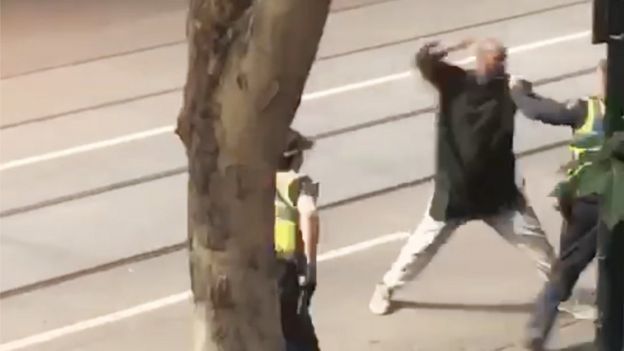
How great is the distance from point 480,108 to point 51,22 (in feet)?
20.7

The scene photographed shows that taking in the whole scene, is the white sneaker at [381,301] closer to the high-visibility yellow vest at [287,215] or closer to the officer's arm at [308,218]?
the officer's arm at [308,218]

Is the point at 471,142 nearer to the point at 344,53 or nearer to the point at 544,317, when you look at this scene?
the point at 544,317

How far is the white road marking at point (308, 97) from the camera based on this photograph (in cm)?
783

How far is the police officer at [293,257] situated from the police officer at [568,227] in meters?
1.06

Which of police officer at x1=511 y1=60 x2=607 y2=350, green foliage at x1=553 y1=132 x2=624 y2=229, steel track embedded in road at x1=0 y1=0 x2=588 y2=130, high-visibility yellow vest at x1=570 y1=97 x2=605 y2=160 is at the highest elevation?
green foliage at x1=553 y1=132 x2=624 y2=229

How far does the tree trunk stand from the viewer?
2.86 m

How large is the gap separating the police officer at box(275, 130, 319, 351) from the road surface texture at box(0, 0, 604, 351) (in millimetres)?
879

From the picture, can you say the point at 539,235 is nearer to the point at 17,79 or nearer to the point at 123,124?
the point at 123,124

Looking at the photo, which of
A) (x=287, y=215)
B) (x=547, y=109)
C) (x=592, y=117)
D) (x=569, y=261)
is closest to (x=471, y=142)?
(x=547, y=109)

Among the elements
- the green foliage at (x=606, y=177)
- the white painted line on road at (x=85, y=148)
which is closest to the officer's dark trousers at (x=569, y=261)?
the green foliage at (x=606, y=177)

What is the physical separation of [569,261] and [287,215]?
4.23 ft

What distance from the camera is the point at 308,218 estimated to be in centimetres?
491

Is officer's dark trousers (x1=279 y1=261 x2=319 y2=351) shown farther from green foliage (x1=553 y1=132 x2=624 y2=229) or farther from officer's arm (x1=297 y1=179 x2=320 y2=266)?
green foliage (x1=553 y1=132 x2=624 y2=229)

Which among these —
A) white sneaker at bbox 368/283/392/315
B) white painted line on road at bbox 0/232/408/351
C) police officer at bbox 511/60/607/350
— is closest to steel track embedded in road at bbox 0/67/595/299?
white painted line on road at bbox 0/232/408/351
